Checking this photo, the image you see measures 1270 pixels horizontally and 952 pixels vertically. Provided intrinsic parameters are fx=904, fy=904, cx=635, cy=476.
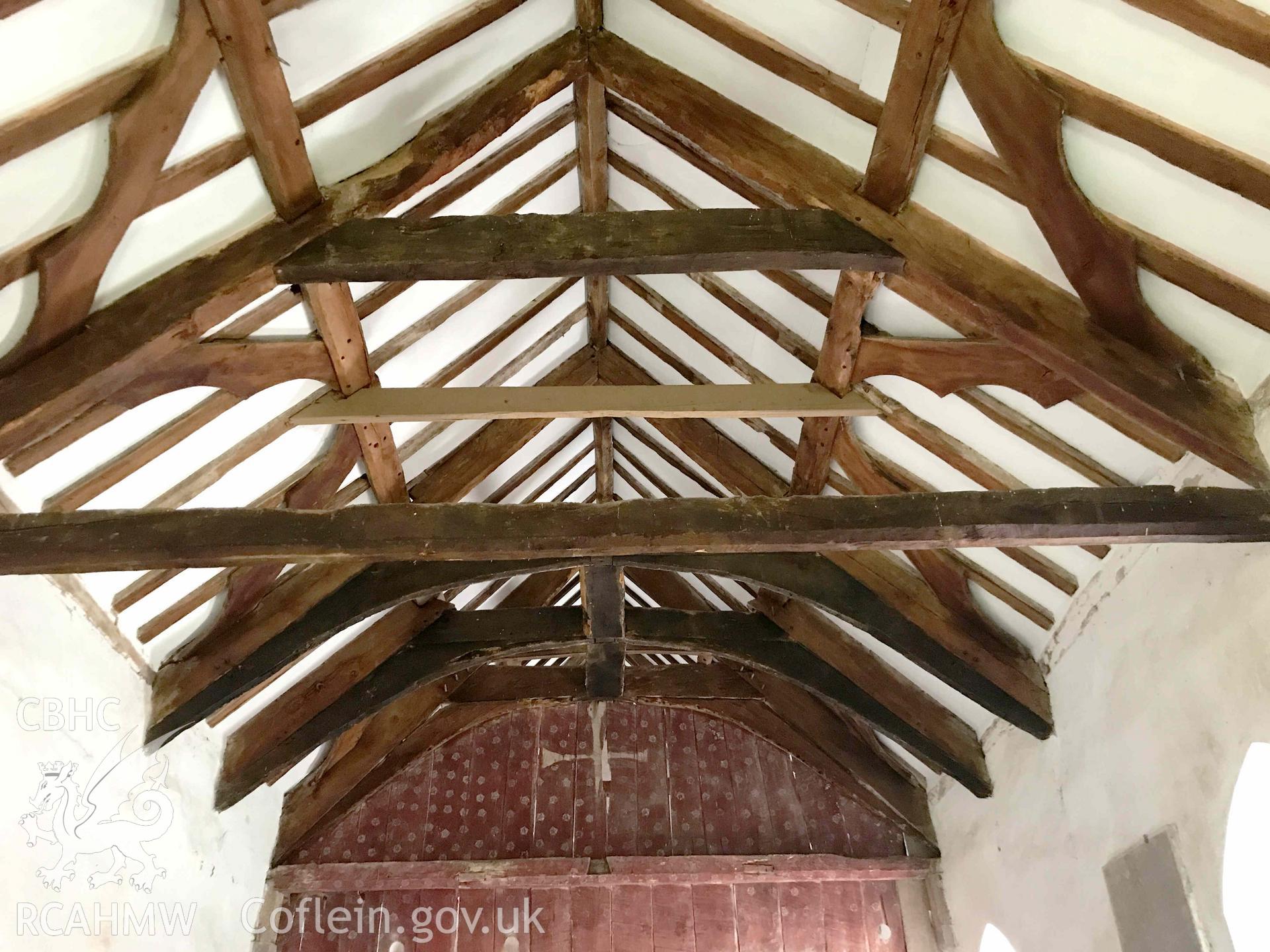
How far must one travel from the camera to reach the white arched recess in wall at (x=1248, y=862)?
239 cm

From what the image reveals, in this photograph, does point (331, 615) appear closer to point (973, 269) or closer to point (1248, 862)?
point (973, 269)

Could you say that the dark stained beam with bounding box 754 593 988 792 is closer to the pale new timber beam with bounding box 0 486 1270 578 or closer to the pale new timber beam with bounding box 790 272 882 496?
the pale new timber beam with bounding box 790 272 882 496

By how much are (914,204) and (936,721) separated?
247 centimetres

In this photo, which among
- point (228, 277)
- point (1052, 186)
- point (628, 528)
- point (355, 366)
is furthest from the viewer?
point (355, 366)

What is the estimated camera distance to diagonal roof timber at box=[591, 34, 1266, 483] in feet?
7.22

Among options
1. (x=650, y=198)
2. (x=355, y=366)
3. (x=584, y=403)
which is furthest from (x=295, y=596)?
(x=650, y=198)

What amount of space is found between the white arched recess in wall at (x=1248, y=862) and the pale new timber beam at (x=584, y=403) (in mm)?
1482

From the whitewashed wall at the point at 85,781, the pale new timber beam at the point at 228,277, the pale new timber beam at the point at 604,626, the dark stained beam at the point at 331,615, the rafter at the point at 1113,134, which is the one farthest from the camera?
the pale new timber beam at the point at 604,626

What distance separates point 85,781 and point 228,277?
5.87 feet

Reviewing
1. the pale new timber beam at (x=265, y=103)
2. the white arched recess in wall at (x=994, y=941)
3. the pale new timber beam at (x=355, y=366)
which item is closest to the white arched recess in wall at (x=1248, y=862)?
the white arched recess in wall at (x=994, y=941)

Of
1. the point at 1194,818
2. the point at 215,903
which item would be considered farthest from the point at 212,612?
the point at 1194,818

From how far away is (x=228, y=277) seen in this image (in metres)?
2.39

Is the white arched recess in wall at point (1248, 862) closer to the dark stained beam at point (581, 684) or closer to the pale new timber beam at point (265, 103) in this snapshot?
the dark stained beam at point (581, 684)

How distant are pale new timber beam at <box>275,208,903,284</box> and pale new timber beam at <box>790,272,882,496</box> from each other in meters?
0.23
